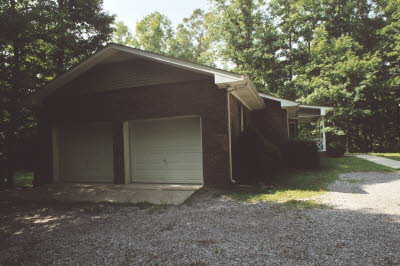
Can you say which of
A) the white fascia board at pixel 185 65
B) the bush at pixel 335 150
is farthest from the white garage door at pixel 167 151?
the bush at pixel 335 150

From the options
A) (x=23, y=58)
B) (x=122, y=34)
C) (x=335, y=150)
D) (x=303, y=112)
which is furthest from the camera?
(x=122, y=34)

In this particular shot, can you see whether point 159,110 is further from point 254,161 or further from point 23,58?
point 23,58

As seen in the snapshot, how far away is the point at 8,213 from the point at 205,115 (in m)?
5.54

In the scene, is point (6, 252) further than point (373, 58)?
No

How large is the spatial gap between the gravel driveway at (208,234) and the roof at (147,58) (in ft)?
10.8

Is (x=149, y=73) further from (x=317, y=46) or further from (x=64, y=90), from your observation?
(x=317, y=46)

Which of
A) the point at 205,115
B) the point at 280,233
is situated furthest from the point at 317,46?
the point at 280,233

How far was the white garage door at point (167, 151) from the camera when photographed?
8.09 metres

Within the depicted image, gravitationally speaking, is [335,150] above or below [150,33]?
below

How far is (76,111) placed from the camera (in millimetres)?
9164

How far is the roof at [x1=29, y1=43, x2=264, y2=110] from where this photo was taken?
682 centimetres

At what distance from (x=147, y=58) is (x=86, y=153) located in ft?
14.9

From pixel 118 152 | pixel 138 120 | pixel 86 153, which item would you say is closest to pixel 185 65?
pixel 138 120

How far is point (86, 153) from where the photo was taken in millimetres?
9562
